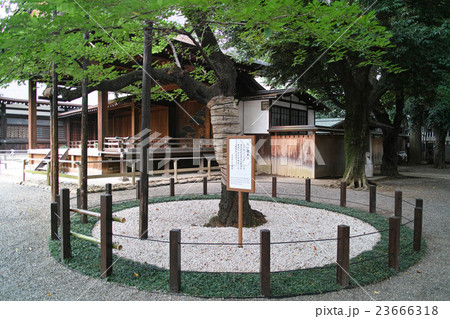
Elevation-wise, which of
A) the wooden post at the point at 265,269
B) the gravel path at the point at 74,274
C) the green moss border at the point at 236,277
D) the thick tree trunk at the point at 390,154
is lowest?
the gravel path at the point at 74,274

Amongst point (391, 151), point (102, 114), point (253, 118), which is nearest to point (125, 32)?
point (102, 114)

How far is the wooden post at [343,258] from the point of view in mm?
3461

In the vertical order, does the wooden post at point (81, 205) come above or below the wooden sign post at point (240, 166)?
below

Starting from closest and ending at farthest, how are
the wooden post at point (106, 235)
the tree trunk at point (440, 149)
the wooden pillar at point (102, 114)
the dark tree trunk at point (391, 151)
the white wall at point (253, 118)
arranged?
1. the wooden post at point (106, 235)
2. the wooden pillar at point (102, 114)
3. the dark tree trunk at point (391, 151)
4. the white wall at point (253, 118)
5. the tree trunk at point (440, 149)

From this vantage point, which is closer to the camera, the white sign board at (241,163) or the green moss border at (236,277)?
the green moss border at (236,277)

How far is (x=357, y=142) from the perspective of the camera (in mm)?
12203

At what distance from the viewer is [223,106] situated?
5676 millimetres

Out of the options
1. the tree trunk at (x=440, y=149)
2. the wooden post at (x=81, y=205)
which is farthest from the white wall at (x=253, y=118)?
the tree trunk at (x=440, y=149)

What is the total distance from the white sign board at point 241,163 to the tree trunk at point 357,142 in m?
8.46

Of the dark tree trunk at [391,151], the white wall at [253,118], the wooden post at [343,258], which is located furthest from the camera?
the white wall at [253,118]

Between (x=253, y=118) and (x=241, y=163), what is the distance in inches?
480

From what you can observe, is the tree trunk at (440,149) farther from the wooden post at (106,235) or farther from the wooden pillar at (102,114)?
the wooden post at (106,235)

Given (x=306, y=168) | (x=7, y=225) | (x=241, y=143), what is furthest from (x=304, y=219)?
(x=306, y=168)

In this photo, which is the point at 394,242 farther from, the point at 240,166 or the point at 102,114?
the point at 102,114
